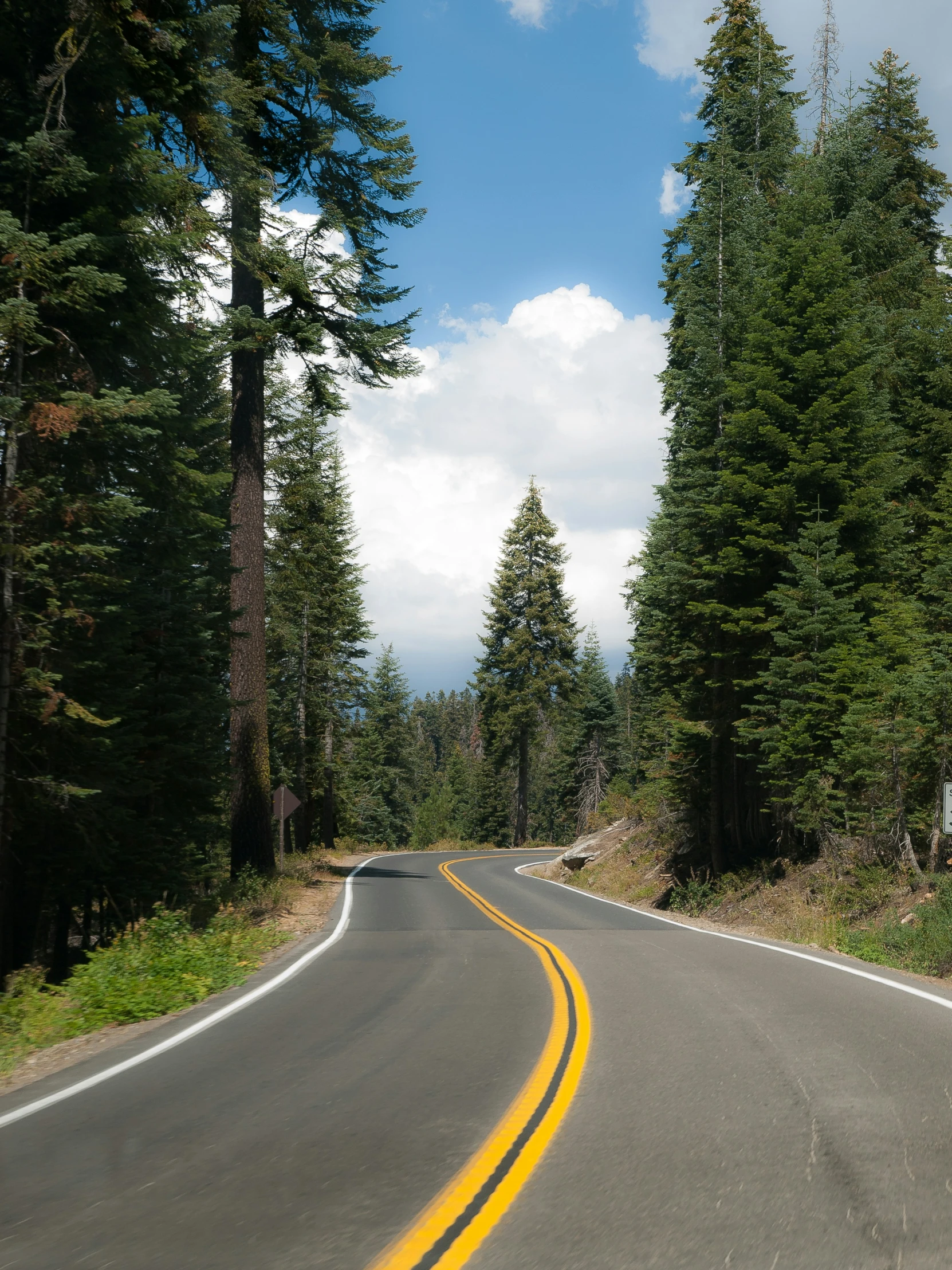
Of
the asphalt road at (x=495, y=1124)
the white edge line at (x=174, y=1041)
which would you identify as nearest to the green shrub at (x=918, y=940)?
the asphalt road at (x=495, y=1124)

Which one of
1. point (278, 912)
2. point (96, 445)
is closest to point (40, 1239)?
point (96, 445)

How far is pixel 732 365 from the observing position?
2205cm

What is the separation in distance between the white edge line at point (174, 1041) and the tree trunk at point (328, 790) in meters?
26.2

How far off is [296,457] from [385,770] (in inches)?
1390

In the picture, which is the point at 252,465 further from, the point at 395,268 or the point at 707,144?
the point at 707,144

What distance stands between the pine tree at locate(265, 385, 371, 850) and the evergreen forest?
1.15ft

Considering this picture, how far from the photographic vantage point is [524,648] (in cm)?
5422

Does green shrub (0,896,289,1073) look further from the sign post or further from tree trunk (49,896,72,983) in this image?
the sign post

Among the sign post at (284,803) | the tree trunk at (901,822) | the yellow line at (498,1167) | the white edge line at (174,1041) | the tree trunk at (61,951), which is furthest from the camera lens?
the sign post at (284,803)

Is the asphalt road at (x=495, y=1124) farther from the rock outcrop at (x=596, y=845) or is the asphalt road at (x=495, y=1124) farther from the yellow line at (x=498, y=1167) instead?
the rock outcrop at (x=596, y=845)

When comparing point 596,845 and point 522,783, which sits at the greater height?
point 522,783

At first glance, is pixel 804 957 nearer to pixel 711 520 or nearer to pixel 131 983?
pixel 131 983

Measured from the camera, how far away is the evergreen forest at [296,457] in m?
11.0

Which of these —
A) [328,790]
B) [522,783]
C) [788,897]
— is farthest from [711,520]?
[522,783]
